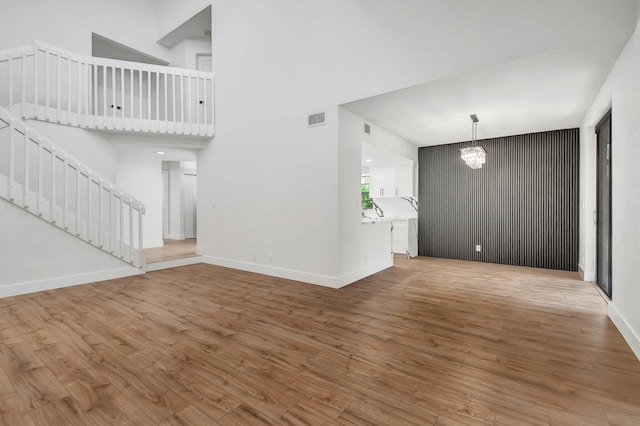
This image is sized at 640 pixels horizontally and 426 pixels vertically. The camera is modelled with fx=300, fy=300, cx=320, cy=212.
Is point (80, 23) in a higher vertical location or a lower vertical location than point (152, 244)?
higher

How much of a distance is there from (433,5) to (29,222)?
572 centimetres

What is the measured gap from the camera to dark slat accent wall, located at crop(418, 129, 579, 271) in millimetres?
5574

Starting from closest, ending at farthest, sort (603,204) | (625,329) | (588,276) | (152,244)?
1. (625,329)
2. (603,204)
3. (588,276)
4. (152,244)

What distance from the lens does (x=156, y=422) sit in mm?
1531

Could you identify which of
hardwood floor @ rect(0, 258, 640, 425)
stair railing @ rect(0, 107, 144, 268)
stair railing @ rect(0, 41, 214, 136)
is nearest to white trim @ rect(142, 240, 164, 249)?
stair railing @ rect(0, 107, 144, 268)

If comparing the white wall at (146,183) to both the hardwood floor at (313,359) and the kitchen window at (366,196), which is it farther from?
the kitchen window at (366,196)

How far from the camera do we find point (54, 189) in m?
4.25

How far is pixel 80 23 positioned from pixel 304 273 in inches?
265

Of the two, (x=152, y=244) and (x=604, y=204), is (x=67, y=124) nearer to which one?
(x=152, y=244)

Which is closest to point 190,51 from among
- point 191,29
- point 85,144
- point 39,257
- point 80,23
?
point 191,29

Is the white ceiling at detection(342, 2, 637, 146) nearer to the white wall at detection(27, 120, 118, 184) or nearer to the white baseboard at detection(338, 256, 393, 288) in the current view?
the white baseboard at detection(338, 256, 393, 288)

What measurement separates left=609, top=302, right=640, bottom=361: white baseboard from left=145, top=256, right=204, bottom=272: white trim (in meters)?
6.14

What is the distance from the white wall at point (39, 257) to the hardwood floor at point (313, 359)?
40cm

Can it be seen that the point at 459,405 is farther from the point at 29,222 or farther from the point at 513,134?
the point at 513,134
